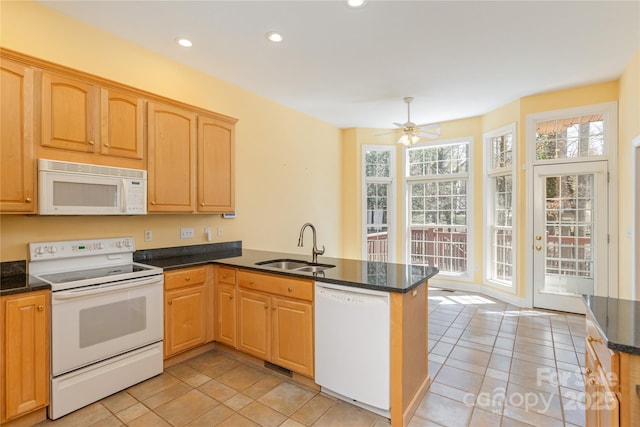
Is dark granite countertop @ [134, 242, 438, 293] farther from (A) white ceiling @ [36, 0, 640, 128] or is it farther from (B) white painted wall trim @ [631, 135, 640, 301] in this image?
(B) white painted wall trim @ [631, 135, 640, 301]

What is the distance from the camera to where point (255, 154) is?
4.20 m

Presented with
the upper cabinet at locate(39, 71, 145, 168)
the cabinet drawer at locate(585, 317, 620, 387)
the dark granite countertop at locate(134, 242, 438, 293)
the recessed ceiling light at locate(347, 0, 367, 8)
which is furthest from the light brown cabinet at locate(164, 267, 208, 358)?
the cabinet drawer at locate(585, 317, 620, 387)

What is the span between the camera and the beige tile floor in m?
2.08

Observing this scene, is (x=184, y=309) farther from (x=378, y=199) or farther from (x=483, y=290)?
(x=483, y=290)

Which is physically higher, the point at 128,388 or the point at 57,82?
Answer: the point at 57,82

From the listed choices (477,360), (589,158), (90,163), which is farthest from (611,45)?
(90,163)

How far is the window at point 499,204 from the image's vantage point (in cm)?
475

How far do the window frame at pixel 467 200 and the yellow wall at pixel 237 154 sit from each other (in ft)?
4.17

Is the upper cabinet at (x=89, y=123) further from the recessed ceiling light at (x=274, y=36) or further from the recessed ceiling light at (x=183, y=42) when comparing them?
the recessed ceiling light at (x=274, y=36)

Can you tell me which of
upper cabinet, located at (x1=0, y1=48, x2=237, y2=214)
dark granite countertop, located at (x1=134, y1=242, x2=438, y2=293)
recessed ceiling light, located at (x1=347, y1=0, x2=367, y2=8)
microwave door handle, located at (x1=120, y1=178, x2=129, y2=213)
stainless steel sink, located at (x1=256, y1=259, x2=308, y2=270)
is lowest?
stainless steel sink, located at (x1=256, y1=259, x2=308, y2=270)

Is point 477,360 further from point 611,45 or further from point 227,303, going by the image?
point 611,45

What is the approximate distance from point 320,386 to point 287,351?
36cm

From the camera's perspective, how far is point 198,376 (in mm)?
2627

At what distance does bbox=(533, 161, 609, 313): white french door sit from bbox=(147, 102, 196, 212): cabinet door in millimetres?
4492
